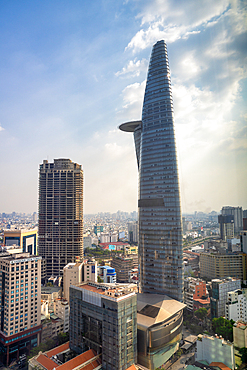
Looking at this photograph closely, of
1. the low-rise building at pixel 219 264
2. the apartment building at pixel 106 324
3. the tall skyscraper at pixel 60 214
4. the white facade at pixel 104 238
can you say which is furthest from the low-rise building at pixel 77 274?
the white facade at pixel 104 238

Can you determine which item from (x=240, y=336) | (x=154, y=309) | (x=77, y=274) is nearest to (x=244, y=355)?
(x=240, y=336)

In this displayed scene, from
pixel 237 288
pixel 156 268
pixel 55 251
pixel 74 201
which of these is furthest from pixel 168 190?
pixel 55 251

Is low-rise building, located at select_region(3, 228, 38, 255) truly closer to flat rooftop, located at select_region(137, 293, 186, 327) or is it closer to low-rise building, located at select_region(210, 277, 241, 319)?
flat rooftop, located at select_region(137, 293, 186, 327)

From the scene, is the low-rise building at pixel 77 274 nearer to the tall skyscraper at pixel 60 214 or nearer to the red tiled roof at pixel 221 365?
the tall skyscraper at pixel 60 214

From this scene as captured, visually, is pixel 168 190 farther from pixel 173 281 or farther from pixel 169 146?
pixel 173 281

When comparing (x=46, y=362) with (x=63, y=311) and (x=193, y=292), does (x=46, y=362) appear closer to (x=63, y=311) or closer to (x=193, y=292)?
(x=63, y=311)
